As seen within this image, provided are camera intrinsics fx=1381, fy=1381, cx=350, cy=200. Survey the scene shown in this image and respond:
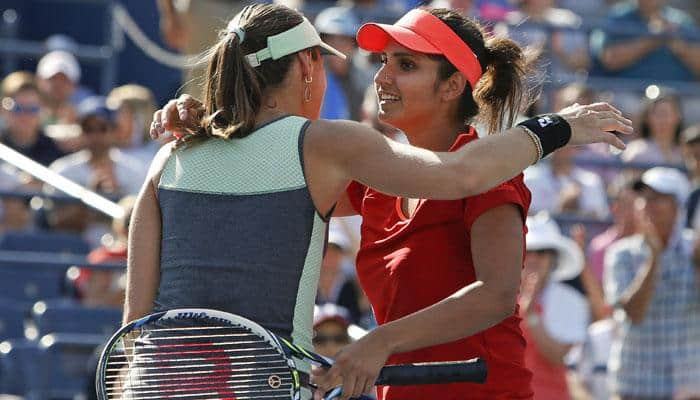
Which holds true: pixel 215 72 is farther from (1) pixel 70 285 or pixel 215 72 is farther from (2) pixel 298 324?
(1) pixel 70 285

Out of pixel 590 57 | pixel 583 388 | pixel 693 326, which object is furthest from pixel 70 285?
pixel 590 57

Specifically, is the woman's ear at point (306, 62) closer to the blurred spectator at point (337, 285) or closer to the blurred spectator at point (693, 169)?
the blurred spectator at point (337, 285)

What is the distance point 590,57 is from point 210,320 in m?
7.37

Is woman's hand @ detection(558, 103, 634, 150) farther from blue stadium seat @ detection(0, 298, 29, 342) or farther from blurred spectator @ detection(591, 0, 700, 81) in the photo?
blurred spectator @ detection(591, 0, 700, 81)

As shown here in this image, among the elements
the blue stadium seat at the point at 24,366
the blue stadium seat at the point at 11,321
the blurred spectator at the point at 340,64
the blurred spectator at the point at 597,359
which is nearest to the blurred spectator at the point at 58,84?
the blurred spectator at the point at 340,64

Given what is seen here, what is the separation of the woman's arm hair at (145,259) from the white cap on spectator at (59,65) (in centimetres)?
662

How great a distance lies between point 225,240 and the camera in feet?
9.74

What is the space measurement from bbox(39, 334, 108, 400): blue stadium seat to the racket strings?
374 centimetres

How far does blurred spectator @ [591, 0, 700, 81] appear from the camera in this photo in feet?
32.0

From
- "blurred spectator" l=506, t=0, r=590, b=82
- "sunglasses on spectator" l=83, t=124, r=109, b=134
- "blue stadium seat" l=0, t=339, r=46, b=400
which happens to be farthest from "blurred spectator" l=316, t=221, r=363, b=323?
"blurred spectator" l=506, t=0, r=590, b=82

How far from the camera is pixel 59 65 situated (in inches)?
374

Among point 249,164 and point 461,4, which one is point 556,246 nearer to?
point 461,4

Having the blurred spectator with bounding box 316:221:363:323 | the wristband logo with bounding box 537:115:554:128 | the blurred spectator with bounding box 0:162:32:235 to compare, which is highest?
the wristband logo with bounding box 537:115:554:128

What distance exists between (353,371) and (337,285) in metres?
4.14
